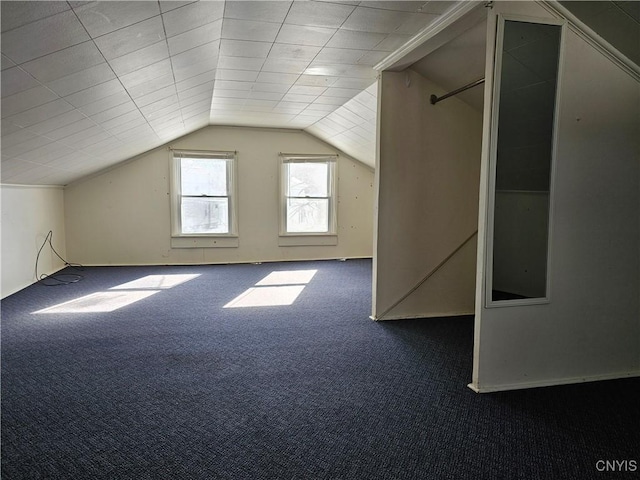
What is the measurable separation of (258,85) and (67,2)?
274cm

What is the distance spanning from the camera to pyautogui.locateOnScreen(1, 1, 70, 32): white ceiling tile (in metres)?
1.67

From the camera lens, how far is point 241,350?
309 cm

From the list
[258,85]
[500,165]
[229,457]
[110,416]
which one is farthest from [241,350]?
[258,85]

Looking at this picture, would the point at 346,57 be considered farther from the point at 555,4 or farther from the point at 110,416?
the point at 110,416

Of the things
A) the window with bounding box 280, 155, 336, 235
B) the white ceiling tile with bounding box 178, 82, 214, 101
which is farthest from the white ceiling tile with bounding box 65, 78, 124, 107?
the window with bounding box 280, 155, 336, 235

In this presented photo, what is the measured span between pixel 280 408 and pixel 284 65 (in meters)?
2.91

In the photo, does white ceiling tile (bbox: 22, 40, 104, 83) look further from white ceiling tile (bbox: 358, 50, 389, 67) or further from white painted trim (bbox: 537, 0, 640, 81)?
white painted trim (bbox: 537, 0, 640, 81)

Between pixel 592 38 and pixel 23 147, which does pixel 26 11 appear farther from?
pixel 592 38

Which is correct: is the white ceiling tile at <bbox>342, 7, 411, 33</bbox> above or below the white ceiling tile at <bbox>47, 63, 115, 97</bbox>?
above

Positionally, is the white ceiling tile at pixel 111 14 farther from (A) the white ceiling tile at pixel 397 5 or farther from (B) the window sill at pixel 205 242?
(B) the window sill at pixel 205 242

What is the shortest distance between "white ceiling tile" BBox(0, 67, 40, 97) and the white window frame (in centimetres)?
498

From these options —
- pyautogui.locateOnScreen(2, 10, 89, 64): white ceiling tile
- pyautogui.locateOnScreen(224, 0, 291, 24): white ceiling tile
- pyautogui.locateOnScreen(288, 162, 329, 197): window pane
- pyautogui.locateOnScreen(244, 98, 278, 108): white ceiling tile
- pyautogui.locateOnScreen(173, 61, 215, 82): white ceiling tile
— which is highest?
pyautogui.locateOnScreen(244, 98, 278, 108): white ceiling tile

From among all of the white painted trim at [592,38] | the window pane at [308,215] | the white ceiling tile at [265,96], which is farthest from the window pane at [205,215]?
the white painted trim at [592,38]

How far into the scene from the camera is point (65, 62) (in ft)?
7.77
